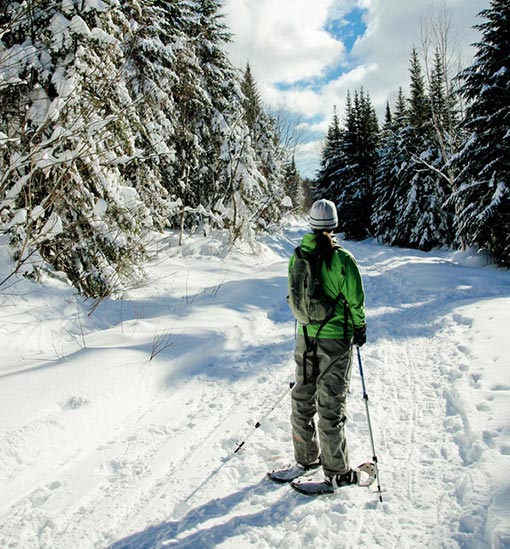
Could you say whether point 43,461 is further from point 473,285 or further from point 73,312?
point 473,285

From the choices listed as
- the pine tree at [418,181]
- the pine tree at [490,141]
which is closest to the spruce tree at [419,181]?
the pine tree at [418,181]

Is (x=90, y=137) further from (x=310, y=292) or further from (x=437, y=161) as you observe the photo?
(x=437, y=161)

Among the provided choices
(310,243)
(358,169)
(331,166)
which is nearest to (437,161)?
(358,169)

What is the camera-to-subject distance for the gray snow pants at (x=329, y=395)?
303cm

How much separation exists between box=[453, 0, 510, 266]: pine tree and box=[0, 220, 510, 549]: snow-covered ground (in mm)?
8604

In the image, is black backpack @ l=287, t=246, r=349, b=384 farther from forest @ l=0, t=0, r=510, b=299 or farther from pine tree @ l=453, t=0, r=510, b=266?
pine tree @ l=453, t=0, r=510, b=266

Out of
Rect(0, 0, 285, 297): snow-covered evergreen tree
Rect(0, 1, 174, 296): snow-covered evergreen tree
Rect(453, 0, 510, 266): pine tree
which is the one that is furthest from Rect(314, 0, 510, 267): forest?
Rect(0, 1, 174, 296): snow-covered evergreen tree

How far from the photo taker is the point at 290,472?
10.4 ft

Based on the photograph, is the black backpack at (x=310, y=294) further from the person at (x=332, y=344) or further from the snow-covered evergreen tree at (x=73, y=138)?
the snow-covered evergreen tree at (x=73, y=138)

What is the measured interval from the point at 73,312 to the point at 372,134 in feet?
108

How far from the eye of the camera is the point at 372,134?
33469mm

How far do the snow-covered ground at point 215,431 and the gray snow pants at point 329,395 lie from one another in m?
0.27

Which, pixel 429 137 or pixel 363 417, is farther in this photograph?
pixel 429 137

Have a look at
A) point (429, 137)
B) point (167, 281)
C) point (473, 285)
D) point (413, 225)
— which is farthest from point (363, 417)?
point (429, 137)
